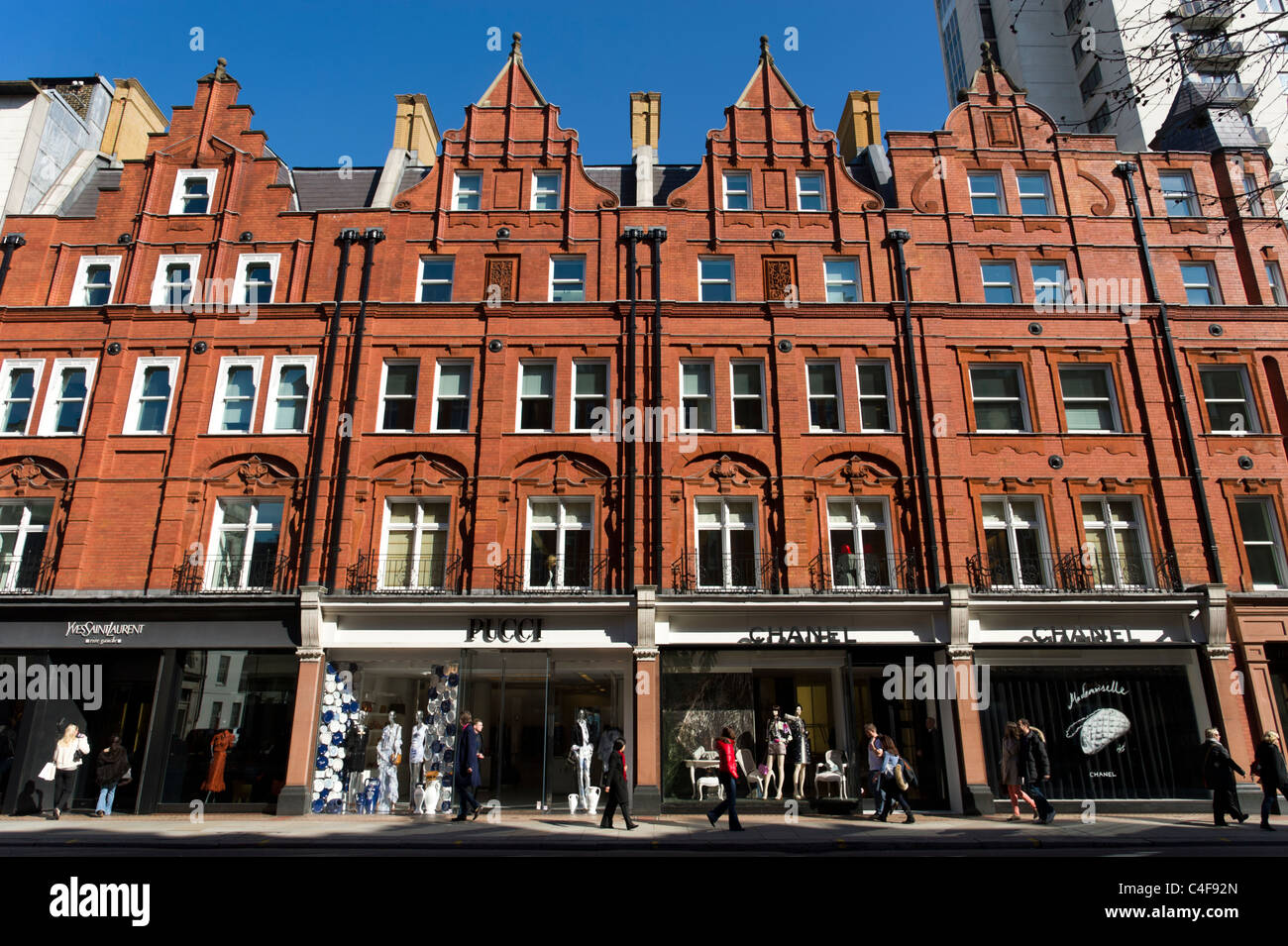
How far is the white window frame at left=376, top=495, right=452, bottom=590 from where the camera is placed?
59.6ft

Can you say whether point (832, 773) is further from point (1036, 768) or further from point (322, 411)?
point (322, 411)

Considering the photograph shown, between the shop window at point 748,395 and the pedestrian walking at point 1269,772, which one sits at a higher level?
the shop window at point 748,395

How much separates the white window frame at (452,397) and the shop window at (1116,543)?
14.8 m

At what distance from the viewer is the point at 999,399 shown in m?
19.8

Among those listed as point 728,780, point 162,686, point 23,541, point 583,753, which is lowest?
point 728,780

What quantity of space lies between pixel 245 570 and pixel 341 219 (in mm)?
9515

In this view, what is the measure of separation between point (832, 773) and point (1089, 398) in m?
11.2

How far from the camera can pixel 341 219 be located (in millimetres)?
21328

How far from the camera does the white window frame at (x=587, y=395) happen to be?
63.3ft

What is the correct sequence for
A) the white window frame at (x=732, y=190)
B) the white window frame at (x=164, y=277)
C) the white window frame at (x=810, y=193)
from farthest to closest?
the white window frame at (x=732, y=190) → the white window frame at (x=810, y=193) → the white window frame at (x=164, y=277)

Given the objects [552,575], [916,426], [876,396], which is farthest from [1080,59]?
[552,575]

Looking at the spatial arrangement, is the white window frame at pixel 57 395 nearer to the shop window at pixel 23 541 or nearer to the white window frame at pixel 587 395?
the shop window at pixel 23 541

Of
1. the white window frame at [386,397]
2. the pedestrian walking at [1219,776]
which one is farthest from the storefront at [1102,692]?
the white window frame at [386,397]
